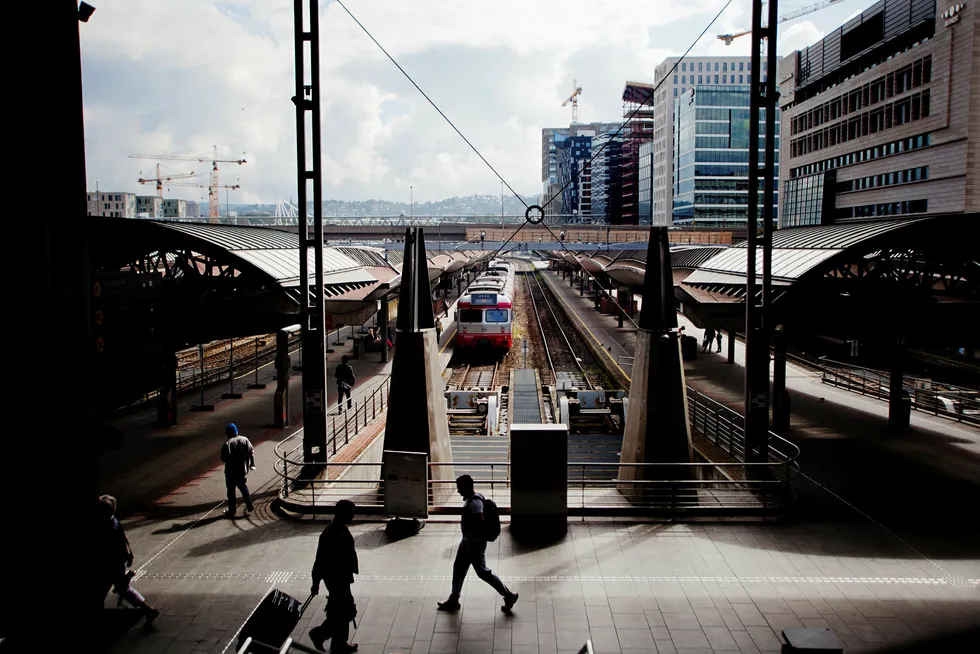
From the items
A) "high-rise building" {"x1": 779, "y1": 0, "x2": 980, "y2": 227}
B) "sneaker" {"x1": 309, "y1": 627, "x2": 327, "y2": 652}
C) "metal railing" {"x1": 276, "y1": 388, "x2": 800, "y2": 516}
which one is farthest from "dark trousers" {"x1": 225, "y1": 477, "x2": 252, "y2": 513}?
"high-rise building" {"x1": 779, "y1": 0, "x2": 980, "y2": 227}

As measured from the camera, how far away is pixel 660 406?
13.1 metres

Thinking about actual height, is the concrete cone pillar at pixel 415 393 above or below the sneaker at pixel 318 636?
above

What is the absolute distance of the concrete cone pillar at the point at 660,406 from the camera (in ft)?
42.8

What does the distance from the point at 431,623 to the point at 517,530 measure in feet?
9.51

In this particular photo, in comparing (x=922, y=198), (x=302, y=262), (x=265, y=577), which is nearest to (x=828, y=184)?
(x=922, y=198)

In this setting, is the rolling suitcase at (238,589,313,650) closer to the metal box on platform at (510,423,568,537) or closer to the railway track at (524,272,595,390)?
the metal box on platform at (510,423,568,537)

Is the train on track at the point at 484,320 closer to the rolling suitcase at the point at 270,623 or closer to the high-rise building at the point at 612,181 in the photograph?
the rolling suitcase at the point at 270,623

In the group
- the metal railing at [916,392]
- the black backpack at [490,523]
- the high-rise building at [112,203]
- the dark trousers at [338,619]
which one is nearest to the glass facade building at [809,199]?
the metal railing at [916,392]

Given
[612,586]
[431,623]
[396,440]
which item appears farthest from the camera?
[396,440]

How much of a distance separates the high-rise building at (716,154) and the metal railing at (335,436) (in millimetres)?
87171

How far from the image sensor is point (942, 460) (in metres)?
15.2

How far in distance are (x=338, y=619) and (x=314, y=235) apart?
26.8ft

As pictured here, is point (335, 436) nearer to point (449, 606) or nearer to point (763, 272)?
point (449, 606)

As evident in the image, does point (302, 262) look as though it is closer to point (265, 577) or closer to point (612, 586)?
point (265, 577)
